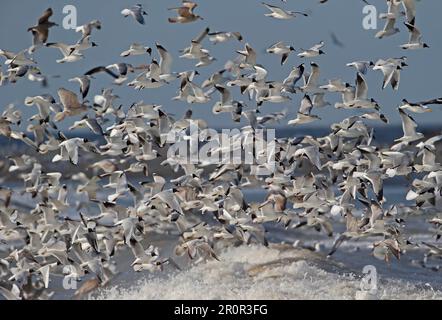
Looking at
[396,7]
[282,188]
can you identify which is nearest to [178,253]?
[282,188]

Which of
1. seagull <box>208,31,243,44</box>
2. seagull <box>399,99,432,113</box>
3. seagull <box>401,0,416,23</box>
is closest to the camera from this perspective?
seagull <box>399,99,432,113</box>

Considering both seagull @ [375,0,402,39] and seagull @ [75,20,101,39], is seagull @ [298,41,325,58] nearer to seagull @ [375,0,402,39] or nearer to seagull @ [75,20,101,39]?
seagull @ [375,0,402,39]

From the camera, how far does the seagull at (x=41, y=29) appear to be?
13414 mm

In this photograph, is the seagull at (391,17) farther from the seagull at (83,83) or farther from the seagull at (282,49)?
the seagull at (83,83)

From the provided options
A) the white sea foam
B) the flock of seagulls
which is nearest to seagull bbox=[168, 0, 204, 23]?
the flock of seagulls

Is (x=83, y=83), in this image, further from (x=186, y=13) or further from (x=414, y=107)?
(x=414, y=107)

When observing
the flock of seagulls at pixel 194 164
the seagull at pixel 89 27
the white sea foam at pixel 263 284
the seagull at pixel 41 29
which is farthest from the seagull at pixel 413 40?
the seagull at pixel 41 29

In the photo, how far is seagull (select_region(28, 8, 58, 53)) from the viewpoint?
44.0 ft

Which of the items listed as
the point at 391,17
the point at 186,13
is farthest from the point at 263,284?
the point at 391,17

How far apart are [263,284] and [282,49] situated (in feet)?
11.9

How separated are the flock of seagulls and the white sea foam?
0.26m
